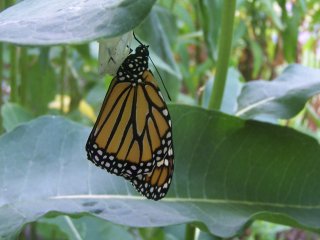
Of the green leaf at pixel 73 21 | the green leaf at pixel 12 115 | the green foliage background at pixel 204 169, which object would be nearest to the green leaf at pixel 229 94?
the green foliage background at pixel 204 169

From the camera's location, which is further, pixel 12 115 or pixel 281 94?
pixel 12 115

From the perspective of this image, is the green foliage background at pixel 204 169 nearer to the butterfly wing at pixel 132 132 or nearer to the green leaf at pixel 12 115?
the butterfly wing at pixel 132 132

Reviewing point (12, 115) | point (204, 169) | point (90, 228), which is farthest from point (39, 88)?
point (204, 169)

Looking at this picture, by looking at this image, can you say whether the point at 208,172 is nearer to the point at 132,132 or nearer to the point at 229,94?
the point at 132,132

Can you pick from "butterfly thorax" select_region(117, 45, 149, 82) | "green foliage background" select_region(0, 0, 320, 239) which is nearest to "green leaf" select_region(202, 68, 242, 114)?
"green foliage background" select_region(0, 0, 320, 239)

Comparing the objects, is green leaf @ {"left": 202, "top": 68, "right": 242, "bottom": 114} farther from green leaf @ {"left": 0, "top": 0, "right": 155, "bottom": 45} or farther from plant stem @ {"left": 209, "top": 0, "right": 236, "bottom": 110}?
green leaf @ {"left": 0, "top": 0, "right": 155, "bottom": 45}

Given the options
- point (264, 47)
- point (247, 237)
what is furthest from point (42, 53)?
point (264, 47)
